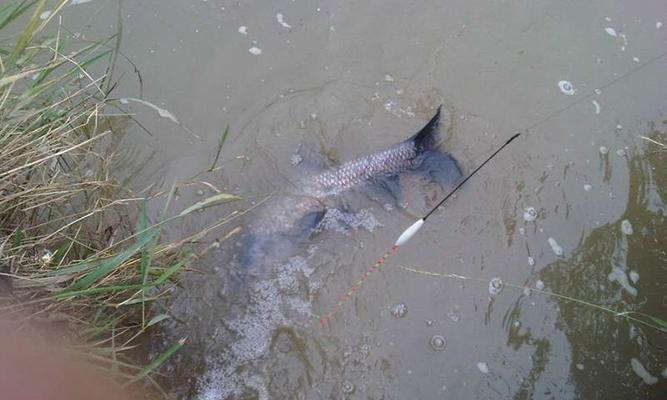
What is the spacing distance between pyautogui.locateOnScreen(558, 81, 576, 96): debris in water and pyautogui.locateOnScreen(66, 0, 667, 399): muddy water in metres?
0.04

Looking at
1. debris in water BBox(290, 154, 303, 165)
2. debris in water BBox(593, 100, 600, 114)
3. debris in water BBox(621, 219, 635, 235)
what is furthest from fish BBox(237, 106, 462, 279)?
debris in water BBox(593, 100, 600, 114)

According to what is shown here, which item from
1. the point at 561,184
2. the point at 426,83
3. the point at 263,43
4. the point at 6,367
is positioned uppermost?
the point at 6,367

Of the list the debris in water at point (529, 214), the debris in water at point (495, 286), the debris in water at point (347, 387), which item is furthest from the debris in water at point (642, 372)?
the debris in water at point (347, 387)

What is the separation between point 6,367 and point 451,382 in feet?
8.42

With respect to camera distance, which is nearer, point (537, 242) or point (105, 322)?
point (105, 322)

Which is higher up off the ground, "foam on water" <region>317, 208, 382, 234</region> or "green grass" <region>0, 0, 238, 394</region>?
"green grass" <region>0, 0, 238, 394</region>

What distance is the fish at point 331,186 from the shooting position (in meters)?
3.54

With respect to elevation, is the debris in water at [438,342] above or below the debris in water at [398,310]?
below

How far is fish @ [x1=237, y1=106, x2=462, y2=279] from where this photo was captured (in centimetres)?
354

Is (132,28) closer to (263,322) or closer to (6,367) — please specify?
(263,322)

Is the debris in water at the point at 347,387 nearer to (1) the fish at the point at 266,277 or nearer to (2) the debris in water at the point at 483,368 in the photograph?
(1) the fish at the point at 266,277

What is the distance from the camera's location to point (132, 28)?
427 cm

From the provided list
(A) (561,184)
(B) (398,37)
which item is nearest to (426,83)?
(B) (398,37)

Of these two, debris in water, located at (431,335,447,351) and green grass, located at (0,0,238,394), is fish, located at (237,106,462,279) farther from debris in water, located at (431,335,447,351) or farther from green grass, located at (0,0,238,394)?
debris in water, located at (431,335,447,351)
